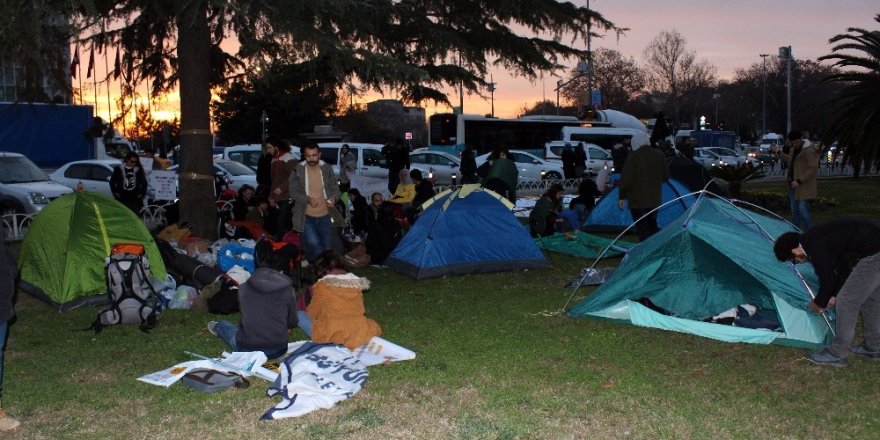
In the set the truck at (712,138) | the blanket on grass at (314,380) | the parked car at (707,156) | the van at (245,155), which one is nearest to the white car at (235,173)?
the van at (245,155)

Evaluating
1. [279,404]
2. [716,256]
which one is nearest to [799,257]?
[716,256]

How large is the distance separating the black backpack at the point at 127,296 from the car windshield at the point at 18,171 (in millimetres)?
10167

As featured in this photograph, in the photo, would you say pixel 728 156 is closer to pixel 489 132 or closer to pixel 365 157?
pixel 489 132

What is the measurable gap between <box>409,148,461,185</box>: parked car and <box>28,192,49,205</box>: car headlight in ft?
43.1

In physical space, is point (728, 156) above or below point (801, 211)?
above

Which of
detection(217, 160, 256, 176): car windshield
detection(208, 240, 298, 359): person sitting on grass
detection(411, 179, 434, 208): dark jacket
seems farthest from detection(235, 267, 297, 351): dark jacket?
detection(217, 160, 256, 176): car windshield

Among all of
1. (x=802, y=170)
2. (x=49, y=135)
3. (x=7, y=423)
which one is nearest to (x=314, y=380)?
(x=7, y=423)

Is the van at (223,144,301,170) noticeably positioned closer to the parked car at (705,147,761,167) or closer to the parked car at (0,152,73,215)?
the parked car at (0,152,73,215)

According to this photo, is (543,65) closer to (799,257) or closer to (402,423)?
(799,257)

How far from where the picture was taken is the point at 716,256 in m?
8.05

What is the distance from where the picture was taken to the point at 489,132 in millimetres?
36125

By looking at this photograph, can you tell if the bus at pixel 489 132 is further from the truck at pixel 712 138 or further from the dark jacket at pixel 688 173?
the dark jacket at pixel 688 173

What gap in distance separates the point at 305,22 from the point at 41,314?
420 centimetres

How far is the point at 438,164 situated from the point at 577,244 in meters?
15.7
